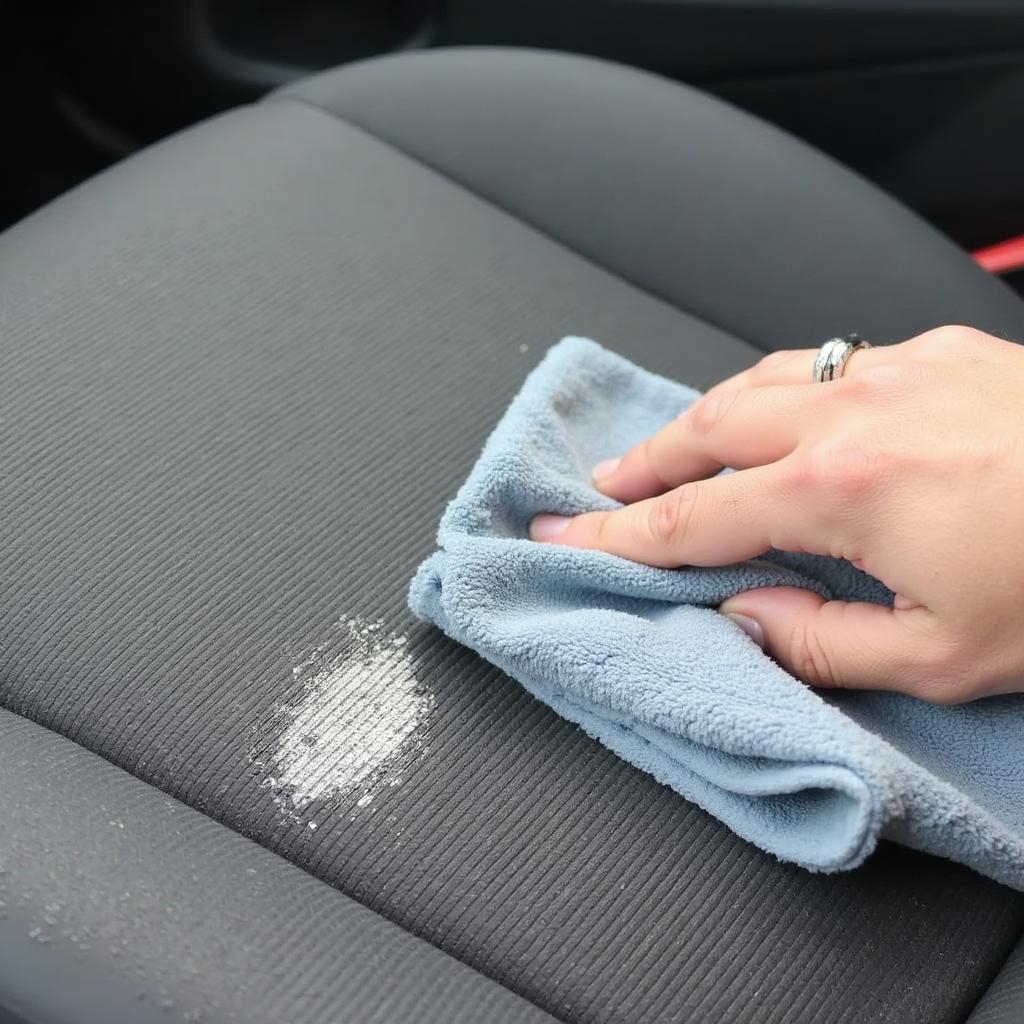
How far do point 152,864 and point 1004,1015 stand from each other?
416 millimetres

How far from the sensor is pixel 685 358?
0.87 m

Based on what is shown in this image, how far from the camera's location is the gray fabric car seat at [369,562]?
1.86 ft

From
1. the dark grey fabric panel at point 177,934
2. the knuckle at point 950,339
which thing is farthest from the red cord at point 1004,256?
the dark grey fabric panel at point 177,934

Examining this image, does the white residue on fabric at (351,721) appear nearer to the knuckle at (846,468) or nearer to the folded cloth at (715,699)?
the folded cloth at (715,699)

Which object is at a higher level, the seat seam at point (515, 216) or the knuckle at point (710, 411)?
the seat seam at point (515, 216)

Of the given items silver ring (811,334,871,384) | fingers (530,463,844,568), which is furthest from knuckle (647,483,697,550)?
silver ring (811,334,871,384)

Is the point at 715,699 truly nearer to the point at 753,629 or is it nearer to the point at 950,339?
the point at 753,629

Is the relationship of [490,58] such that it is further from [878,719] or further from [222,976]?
[222,976]

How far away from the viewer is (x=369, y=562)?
0.70 metres

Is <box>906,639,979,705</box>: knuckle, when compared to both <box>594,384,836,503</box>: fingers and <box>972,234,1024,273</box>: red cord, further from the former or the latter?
<box>972,234,1024,273</box>: red cord

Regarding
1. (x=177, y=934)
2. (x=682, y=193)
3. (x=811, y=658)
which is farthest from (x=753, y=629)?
(x=682, y=193)

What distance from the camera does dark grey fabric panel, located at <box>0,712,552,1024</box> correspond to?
0.53 meters

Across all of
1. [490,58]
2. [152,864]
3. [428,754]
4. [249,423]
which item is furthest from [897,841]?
[490,58]

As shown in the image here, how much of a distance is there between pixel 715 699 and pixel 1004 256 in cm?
99
